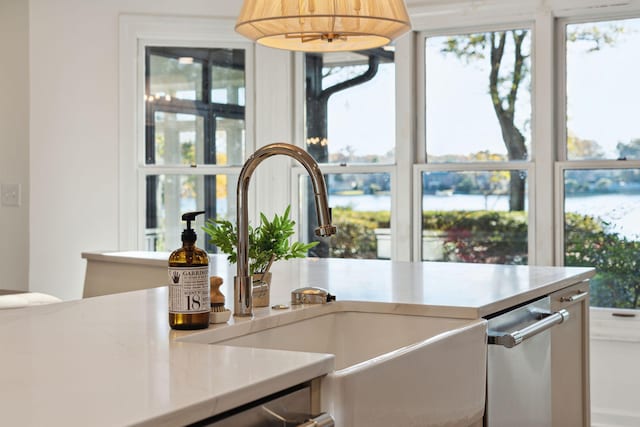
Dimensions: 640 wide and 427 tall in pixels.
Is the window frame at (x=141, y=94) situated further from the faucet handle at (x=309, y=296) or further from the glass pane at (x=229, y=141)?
the faucet handle at (x=309, y=296)

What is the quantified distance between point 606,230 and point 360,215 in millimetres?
1261

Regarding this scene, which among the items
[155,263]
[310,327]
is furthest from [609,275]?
[310,327]

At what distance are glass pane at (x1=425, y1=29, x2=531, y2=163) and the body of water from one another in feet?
0.68

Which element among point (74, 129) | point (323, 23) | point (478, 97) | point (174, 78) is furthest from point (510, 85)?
point (74, 129)

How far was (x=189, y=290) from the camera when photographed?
145cm

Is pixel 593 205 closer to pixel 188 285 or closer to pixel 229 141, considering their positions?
pixel 229 141

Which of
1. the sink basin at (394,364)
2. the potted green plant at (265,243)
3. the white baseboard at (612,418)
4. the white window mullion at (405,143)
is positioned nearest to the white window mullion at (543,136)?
the white window mullion at (405,143)

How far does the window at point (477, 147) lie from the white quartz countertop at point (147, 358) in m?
1.91

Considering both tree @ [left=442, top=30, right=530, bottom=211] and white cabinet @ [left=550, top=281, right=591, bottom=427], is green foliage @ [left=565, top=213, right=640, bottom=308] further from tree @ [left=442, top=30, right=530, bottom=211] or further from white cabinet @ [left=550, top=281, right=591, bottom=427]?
white cabinet @ [left=550, top=281, right=591, bottom=427]

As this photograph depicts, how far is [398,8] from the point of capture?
2.17m

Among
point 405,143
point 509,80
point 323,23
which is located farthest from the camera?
point 405,143

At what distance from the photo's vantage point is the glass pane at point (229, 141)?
461cm

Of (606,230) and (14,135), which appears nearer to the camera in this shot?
(606,230)

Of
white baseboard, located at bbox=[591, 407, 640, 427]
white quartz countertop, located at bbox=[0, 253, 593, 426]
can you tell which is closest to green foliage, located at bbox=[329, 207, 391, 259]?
white baseboard, located at bbox=[591, 407, 640, 427]
